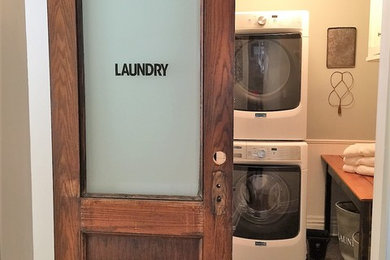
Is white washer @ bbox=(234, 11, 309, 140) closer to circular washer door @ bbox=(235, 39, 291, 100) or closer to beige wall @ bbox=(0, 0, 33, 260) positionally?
circular washer door @ bbox=(235, 39, 291, 100)

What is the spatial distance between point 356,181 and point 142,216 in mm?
1503

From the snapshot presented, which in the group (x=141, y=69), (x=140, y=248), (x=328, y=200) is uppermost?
(x=141, y=69)

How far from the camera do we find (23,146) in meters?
1.53

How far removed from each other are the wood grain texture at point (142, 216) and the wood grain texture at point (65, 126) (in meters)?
0.07

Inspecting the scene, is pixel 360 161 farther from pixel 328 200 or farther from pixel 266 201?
pixel 328 200

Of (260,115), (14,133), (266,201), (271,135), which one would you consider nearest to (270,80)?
(260,115)

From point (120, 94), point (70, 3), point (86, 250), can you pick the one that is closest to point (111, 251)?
point (86, 250)

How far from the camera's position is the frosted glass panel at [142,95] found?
1.52 metres

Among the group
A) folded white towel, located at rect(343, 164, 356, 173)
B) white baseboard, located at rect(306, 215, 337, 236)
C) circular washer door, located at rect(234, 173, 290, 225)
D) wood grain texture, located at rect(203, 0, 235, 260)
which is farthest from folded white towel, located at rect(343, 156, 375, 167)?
wood grain texture, located at rect(203, 0, 235, 260)

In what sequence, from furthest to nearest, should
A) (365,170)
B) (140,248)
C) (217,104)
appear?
(365,170) → (140,248) → (217,104)

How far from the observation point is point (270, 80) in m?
2.80

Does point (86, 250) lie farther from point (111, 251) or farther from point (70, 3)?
point (70, 3)

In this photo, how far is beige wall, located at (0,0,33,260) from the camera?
147 cm

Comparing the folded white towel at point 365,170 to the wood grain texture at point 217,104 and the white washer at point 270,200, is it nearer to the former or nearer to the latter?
the white washer at point 270,200
